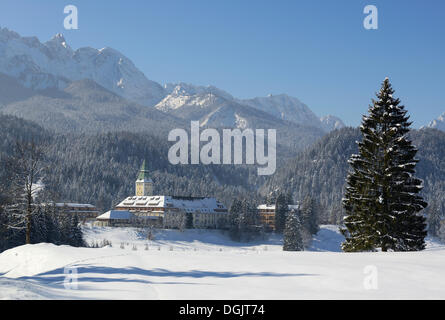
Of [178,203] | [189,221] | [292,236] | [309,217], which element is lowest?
[292,236]

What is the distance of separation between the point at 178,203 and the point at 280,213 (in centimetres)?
3910

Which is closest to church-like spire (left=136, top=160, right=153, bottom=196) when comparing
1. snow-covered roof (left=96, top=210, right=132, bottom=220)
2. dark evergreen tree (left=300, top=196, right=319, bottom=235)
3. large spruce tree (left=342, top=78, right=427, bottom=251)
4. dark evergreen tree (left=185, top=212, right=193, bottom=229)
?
snow-covered roof (left=96, top=210, right=132, bottom=220)

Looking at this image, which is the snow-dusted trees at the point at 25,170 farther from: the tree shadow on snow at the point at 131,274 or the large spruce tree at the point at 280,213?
the large spruce tree at the point at 280,213

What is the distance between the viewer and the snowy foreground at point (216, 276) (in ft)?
37.2

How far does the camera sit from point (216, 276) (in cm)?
1434

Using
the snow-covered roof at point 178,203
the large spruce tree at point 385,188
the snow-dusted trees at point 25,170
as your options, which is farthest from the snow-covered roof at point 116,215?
the large spruce tree at point 385,188

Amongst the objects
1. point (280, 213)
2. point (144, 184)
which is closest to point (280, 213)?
point (280, 213)

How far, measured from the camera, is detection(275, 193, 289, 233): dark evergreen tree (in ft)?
429

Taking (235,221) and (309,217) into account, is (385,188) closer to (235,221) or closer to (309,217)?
(235,221)

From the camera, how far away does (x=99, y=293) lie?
1168 cm

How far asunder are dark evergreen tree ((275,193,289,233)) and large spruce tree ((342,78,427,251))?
102 metres
